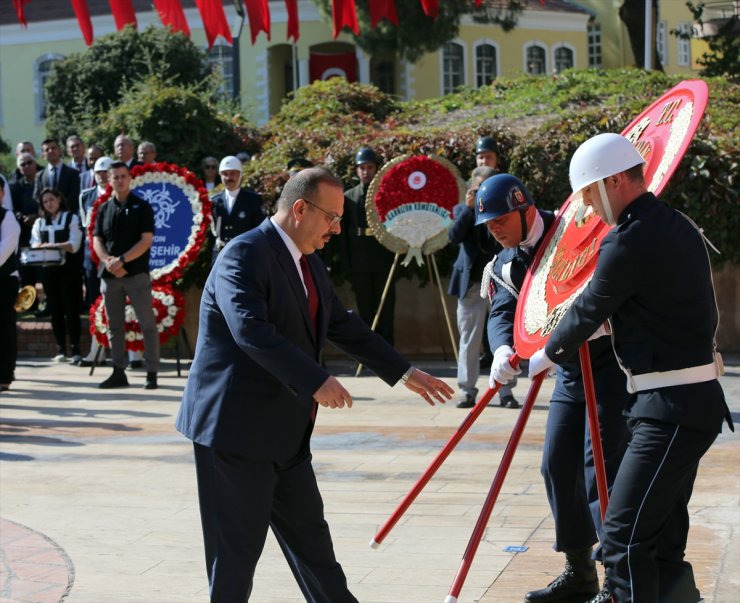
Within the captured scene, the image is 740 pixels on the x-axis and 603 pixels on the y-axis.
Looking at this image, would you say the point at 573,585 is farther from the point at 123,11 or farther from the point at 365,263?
the point at 365,263

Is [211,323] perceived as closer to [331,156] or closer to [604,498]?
[604,498]

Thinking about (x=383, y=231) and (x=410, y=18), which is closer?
(x=383, y=231)

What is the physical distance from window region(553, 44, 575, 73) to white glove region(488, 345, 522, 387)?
51.0 metres

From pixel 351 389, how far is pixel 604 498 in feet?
25.1

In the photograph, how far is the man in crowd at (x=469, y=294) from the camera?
10.9 m

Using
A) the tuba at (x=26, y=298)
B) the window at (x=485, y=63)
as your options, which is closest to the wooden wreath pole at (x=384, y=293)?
the tuba at (x=26, y=298)

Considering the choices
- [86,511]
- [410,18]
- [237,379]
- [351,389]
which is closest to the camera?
[237,379]

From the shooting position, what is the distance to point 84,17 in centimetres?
335

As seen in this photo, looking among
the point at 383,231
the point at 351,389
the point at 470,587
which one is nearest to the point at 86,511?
the point at 470,587

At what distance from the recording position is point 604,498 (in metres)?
4.83

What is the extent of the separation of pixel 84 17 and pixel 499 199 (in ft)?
8.24

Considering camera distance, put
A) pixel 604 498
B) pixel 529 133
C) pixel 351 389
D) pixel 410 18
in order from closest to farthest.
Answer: pixel 604 498
pixel 351 389
pixel 529 133
pixel 410 18

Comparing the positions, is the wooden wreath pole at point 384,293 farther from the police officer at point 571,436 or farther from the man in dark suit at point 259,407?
the man in dark suit at point 259,407

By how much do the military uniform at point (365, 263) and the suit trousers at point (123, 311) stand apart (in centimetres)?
221
